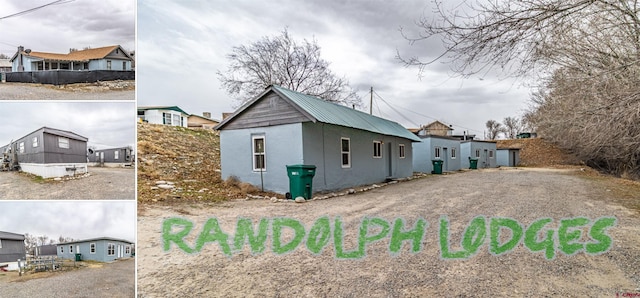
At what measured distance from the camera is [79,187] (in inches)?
61.2

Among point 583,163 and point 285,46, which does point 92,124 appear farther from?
point 583,163

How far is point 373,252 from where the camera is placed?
3.73 m

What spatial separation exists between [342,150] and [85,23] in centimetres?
947

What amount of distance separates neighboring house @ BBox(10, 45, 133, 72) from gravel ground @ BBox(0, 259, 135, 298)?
0.92 m

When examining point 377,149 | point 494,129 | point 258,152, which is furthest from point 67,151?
point 494,129

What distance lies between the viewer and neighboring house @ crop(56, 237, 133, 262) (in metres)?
1.59

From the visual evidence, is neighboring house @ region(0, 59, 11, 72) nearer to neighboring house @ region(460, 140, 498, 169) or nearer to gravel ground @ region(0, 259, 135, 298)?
gravel ground @ region(0, 259, 135, 298)

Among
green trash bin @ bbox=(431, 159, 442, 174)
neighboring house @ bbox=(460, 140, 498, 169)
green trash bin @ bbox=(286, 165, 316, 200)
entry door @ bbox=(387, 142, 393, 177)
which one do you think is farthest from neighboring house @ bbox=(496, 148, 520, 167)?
green trash bin @ bbox=(286, 165, 316, 200)

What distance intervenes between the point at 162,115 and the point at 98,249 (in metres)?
21.8

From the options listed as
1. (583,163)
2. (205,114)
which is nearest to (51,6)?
(583,163)

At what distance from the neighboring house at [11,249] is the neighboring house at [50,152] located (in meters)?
0.30

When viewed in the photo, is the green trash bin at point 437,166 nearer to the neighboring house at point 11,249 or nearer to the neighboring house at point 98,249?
the neighboring house at point 98,249

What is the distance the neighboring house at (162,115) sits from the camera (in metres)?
19.6

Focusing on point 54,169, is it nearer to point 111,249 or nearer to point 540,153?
point 111,249
